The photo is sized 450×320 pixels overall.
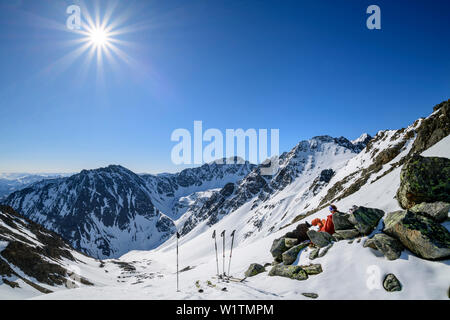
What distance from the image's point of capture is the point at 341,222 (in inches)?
533

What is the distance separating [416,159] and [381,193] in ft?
20.1

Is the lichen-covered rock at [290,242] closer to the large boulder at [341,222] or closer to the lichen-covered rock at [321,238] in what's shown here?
the lichen-covered rock at [321,238]

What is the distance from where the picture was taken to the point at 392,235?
34.3 feet

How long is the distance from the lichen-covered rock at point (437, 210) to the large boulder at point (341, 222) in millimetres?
3606

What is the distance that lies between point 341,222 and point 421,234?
A: 4.55 m

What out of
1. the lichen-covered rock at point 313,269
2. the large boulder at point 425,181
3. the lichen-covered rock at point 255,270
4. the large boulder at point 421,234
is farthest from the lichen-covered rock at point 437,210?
the lichen-covered rock at point 255,270

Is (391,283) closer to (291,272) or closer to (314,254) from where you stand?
(314,254)

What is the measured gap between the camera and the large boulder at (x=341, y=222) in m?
13.3

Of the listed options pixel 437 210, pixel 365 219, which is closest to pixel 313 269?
pixel 365 219

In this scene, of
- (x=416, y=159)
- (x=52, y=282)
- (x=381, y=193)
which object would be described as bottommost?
(x=52, y=282)

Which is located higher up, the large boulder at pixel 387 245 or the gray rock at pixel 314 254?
the large boulder at pixel 387 245
